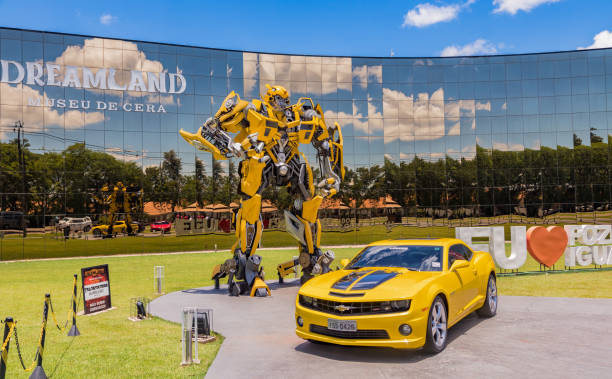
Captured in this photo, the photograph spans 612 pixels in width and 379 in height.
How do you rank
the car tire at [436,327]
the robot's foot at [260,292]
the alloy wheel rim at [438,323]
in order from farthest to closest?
the robot's foot at [260,292] → the alloy wheel rim at [438,323] → the car tire at [436,327]

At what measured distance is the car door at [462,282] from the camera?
665cm

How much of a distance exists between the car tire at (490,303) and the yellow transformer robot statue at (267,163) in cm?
497

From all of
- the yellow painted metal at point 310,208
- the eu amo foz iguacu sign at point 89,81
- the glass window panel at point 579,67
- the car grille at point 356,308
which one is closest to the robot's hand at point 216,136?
the yellow painted metal at point 310,208

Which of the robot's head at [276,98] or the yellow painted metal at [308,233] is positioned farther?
the yellow painted metal at [308,233]

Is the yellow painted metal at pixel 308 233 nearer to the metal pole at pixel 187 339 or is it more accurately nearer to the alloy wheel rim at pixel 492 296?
the alloy wheel rim at pixel 492 296

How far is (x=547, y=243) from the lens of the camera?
45.4 ft

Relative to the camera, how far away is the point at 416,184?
3381 centimetres

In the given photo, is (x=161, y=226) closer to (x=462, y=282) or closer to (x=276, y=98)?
(x=276, y=98)

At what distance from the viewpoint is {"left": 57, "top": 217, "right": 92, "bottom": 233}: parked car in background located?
2664cm

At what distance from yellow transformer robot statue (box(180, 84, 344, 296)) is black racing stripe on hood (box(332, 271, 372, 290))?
4590 millimetres

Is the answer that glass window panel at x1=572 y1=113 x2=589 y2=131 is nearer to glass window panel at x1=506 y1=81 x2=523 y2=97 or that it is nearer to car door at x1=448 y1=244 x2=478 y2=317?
glass window panel at x1=506 y1=81 x2=523 y2=97

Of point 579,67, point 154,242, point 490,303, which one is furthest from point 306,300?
point 579,67

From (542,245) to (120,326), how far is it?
38.5 ft

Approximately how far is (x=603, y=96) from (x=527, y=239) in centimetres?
2584
